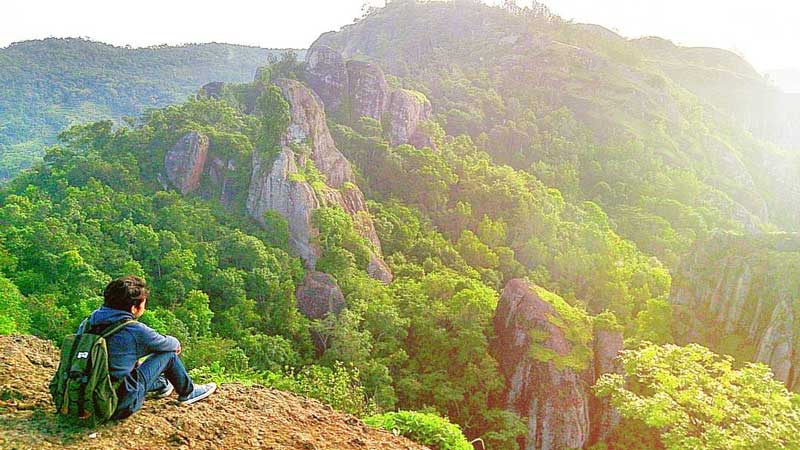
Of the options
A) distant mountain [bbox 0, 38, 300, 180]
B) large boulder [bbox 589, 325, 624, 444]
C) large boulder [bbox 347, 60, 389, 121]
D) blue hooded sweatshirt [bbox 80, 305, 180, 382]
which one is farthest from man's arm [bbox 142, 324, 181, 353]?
distant mountain [bbox 0, 38, 300, 180]

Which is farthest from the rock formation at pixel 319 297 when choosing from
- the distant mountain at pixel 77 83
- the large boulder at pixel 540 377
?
the distant mountain at pixel 77 83

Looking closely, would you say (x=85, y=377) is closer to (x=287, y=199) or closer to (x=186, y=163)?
(x=287, y=199)

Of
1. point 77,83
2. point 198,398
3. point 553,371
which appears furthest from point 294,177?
point 77,83

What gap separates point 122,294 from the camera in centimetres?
438

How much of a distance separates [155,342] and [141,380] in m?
0.39

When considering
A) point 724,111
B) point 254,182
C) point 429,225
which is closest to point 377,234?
point 429,225

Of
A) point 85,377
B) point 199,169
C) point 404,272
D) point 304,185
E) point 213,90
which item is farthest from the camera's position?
point 213,90

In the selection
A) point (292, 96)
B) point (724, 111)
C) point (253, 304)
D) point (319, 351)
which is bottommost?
point (319, 351)

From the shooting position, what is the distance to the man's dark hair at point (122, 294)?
436 centimetres

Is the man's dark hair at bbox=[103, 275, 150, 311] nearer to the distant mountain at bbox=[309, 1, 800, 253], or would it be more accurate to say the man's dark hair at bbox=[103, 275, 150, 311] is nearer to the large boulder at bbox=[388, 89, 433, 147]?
the large boulder at bbox=[388, 89, 433, 147]

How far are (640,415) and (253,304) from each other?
47.2 ft

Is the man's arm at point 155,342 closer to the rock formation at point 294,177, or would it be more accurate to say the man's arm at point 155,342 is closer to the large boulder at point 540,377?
the large boulder at point 540,377

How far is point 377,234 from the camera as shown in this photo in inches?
1168

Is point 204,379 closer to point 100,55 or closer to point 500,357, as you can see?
point 500,357
